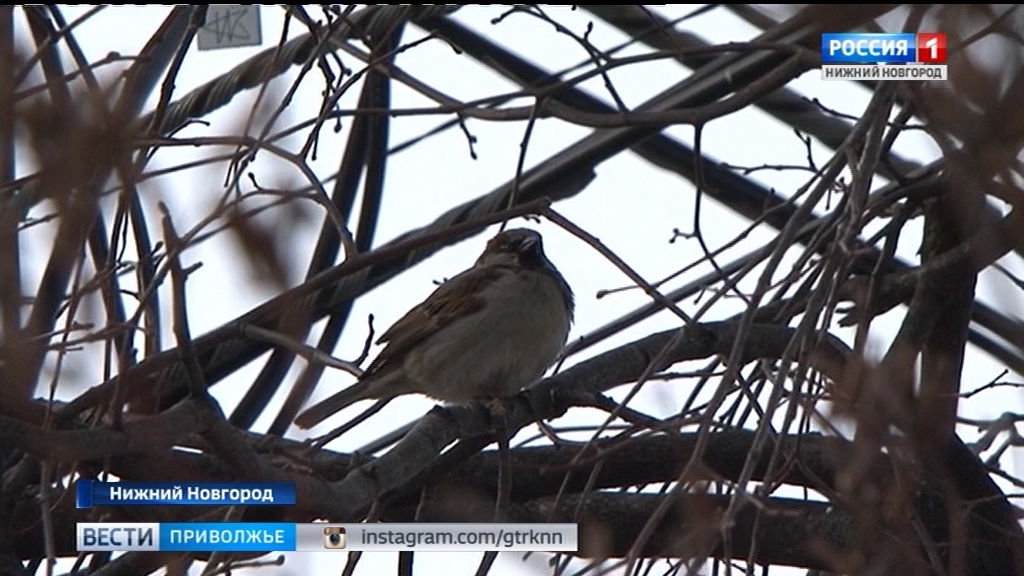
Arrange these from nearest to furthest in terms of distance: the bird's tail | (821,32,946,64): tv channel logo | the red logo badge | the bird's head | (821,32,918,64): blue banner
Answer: the red logo badge → (821,32,946,64): tv channel logo → (821,32,918,64): blue banner → the bird's tail → the bird's head

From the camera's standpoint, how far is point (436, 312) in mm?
4000

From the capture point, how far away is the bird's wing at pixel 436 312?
3.94 metres

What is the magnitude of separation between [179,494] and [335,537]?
0.31 m

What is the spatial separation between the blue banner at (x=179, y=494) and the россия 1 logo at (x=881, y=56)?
45.8 inches

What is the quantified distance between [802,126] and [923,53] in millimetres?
1315

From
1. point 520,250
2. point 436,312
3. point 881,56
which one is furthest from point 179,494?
point 520,250

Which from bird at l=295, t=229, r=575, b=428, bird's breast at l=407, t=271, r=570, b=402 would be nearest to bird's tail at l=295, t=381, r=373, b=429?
bird at l=295, t=229, r=575, b=428

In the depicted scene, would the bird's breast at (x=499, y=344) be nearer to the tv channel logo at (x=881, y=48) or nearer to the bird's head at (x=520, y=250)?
the bird's head at (x=520, y=250)

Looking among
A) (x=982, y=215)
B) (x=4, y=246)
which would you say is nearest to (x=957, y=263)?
(x=982, y=215)

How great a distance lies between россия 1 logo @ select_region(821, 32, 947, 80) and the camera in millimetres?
2199

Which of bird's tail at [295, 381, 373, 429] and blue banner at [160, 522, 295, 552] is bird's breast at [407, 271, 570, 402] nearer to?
bird's tail at [295, 381, 373, 429]

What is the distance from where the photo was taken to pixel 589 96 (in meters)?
3.97

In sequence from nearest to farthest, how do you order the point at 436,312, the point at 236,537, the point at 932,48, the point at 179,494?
the point at 932,48, the point at 236,537, the point at 179,494, the point at 436,312

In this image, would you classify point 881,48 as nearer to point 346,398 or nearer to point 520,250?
point 520,250
